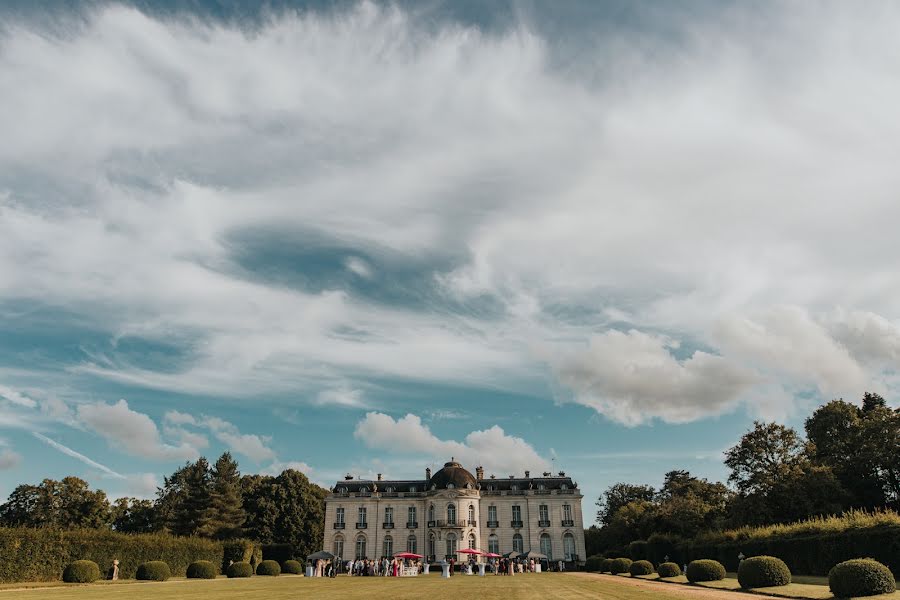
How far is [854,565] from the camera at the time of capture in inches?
642

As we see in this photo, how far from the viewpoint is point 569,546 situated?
6719 cm

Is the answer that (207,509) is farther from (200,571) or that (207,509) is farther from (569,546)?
(569,546)

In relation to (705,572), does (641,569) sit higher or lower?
lower

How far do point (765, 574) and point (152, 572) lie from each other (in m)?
30.7

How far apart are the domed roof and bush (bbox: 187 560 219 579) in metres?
32.1

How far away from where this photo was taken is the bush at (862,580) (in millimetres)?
15914

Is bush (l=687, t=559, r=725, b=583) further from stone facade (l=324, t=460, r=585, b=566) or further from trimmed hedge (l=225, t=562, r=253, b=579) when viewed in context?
stone facade (l=324, t=460, r=585, b=566)

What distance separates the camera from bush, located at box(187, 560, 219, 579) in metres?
39.1

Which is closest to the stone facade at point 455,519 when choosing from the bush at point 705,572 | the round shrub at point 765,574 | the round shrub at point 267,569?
the round shrub at point 267,569

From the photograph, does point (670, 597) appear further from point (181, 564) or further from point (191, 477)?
point (191, 477)

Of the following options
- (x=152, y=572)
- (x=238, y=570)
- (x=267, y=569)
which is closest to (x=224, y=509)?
(x=267, y=569)

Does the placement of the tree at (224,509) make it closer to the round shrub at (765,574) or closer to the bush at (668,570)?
the bush at (668,570)

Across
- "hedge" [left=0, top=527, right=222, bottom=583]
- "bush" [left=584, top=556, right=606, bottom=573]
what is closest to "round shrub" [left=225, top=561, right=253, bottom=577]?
"hedge" [left=0, top=527, right=222, bottom=583]

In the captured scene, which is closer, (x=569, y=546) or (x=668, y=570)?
(x=668, y=570)
